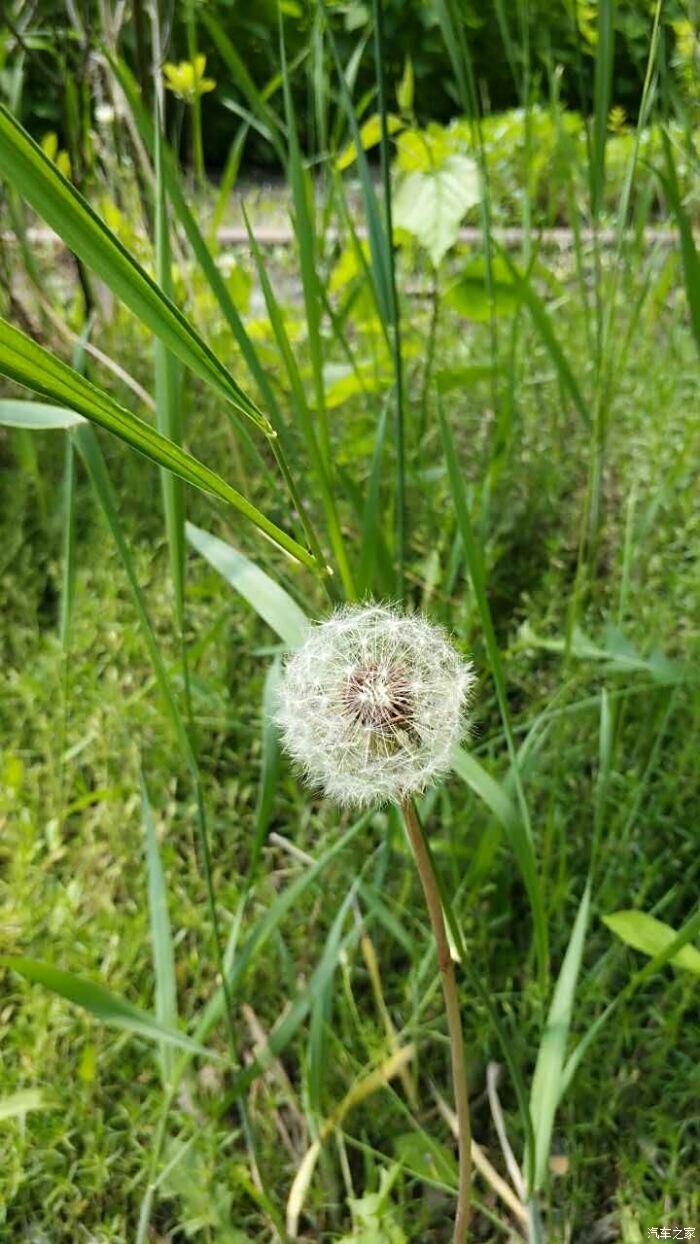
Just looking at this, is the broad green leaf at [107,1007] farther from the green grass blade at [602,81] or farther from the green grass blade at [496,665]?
the green grass blade at [602,81]

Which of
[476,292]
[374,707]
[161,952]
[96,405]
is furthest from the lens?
[476,292]

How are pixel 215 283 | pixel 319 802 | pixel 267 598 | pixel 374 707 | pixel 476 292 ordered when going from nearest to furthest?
pixel 374 707 < pixel 215 283 < pixel 267 598 < pixel 319 802 < pixel 476 292

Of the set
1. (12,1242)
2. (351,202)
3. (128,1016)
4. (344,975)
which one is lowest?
(12,1242)

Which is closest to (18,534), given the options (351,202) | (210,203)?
(210,203)

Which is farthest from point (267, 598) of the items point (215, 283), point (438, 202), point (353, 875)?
point (438, 202)

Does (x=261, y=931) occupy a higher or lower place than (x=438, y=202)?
lower

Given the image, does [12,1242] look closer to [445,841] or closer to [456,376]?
[445,841]

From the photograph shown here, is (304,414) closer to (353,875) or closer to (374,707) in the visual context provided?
(374,707)
